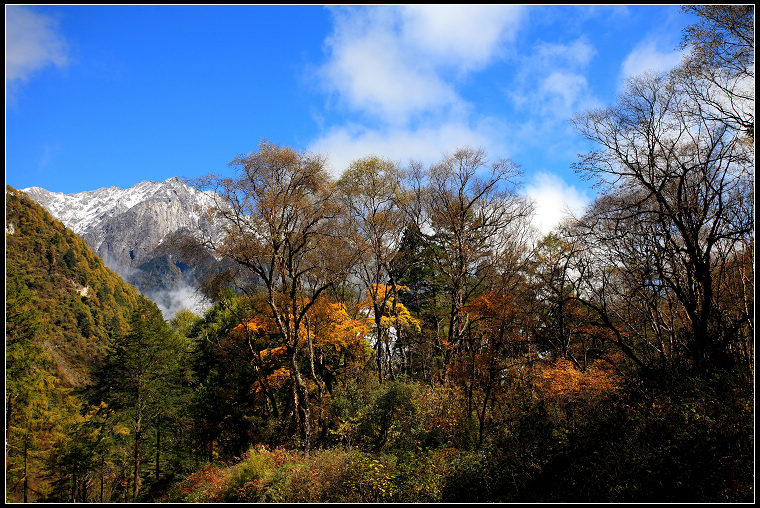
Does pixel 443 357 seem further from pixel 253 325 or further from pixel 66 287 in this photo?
pixel 66 287

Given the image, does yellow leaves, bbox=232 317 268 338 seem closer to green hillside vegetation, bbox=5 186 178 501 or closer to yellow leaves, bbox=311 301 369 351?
yellow leaves, bbox=311 301 369 351

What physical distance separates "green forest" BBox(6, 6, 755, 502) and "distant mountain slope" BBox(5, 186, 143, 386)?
38.9 meters

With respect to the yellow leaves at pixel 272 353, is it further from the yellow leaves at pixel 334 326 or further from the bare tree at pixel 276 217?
the bare tree at pixel 276 217

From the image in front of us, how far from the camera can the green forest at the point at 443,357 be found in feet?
27.5

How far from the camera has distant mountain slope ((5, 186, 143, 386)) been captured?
2454 inches

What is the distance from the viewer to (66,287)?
7581 centimetres

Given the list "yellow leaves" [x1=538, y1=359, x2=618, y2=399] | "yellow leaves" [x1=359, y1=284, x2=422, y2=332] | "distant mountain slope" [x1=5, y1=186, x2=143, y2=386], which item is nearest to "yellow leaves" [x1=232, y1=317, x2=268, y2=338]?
"yellow leaves" [x1=359, y1=284, x2=422, y2=332]

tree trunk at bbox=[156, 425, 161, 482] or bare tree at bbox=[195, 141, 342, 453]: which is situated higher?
bare tree at bbox=[195, 141, 342, 453]

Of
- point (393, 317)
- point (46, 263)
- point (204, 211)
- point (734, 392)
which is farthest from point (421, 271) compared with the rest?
point (46, 263)

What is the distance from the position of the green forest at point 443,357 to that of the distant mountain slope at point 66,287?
38.9m

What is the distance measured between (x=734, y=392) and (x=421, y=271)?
66.6ft

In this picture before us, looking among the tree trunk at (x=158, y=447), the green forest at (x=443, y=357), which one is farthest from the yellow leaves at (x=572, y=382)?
the tree trunk at (x=158, y=447)

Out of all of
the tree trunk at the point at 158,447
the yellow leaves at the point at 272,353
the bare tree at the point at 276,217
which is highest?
the bare tree at the point at 276,217

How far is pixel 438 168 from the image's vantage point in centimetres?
1978
